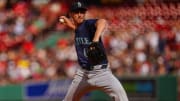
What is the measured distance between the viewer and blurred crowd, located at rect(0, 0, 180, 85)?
15.6m

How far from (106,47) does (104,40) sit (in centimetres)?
31

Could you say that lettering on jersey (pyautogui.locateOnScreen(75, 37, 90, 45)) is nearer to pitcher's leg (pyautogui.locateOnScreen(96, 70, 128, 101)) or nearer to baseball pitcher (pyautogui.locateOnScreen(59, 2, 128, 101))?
baseball pitcher (pyautogui.locateOnScreen(59, 2, 128, 101))

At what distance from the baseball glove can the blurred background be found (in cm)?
626

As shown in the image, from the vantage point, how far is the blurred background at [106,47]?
15047mm

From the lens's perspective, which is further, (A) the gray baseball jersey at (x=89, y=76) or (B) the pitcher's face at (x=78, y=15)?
(B) the pitcher's face at (x=78, y=15)

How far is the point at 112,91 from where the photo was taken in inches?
327

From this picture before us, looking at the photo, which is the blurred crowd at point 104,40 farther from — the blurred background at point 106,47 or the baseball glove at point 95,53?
the baseball glove at point 95,53

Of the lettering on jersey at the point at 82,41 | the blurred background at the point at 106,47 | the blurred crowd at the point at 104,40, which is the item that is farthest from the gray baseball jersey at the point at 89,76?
the blurred crowd at the point at 104,40

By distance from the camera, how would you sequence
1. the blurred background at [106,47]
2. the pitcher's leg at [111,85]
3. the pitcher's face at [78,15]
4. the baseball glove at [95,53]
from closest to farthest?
1. the baseball glove at [95,53]
2. the pitcher's leg at [111,85]
3. the pitcher's face at [78,15]
4. the blurred background at [106,47]

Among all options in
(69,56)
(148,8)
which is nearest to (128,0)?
(148,8)

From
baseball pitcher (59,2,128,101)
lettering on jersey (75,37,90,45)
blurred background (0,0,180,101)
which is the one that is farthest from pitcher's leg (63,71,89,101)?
blurred background (0,0,180,101)

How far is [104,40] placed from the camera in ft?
57.0

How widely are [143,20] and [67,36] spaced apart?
3.05 m

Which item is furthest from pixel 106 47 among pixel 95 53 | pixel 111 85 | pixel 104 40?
pixel 95 53
